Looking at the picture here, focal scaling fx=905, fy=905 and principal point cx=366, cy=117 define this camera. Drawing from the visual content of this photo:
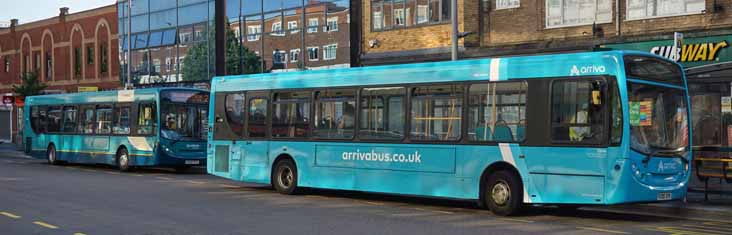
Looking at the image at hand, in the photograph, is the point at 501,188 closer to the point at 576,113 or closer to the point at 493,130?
the point at 493,130

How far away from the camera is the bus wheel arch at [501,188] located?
1394 centimetres

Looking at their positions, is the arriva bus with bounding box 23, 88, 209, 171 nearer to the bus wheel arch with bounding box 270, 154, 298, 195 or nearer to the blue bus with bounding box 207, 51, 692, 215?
the blue bus with bounding box 207, 51, 692, 215

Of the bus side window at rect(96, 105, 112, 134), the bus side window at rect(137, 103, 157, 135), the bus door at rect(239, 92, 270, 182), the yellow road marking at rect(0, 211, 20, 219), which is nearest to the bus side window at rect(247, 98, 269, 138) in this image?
the bus door at rect(239, 92, 270, 182)

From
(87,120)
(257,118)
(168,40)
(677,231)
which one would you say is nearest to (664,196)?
(677,231)

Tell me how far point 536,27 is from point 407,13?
5587 mm

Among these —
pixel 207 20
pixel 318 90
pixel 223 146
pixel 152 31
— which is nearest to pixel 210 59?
pixel 207 20

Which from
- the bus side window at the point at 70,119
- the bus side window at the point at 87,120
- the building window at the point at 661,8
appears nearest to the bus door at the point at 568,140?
the building window at the point at 661,8

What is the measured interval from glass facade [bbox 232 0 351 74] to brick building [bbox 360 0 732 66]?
5.10 ft

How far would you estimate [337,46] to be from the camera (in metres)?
33.2

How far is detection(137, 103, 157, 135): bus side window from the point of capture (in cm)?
2653

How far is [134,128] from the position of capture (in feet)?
89.0

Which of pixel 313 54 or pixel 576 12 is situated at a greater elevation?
pixel 576 12

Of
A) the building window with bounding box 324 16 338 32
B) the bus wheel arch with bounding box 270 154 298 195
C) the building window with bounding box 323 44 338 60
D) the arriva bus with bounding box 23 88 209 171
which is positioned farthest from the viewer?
the building window with bounding box 323 44 338 60

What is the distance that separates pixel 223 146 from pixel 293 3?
16.5m
